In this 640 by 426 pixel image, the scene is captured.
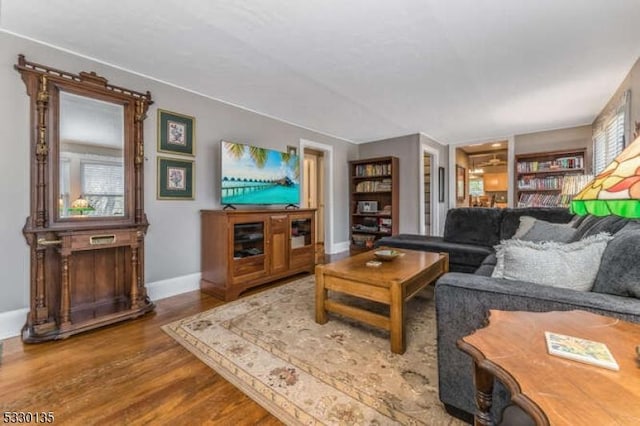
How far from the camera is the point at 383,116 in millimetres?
4188

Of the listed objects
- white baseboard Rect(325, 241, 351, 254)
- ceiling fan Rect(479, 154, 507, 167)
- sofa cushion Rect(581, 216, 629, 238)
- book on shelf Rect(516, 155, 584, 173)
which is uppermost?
ceiling fan Rect(479, 154, 507, 167)

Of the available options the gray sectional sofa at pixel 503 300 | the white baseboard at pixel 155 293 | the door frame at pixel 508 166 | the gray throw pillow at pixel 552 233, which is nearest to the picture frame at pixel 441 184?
the door frame at pixel 508 166

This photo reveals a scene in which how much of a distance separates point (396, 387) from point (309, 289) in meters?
1.73

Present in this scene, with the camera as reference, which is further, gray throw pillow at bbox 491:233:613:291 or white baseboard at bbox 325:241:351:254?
white baseboard at bbox 325:241:351:254

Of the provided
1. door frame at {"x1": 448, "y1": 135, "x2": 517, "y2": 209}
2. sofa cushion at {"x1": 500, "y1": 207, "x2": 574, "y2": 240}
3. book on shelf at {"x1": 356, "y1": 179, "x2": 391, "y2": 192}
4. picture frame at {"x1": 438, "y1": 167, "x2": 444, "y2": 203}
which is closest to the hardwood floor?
sofa cushion at {"x1": 500, "y1": 207, "x2": 574, "y2": 240}

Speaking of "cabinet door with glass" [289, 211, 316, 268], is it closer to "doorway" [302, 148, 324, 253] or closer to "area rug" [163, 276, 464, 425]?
"area rug" [163, 276, 464, 425]

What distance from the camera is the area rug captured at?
1.33 m

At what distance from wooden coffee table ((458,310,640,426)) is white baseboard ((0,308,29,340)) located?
3013mm

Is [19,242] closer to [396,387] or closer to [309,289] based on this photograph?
[309,289]

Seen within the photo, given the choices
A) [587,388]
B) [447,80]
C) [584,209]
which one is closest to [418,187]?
[447,80]

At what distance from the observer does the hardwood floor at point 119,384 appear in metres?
1.33

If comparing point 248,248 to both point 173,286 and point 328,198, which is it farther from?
point 328,198

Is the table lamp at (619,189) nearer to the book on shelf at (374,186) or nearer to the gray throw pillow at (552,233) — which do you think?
the gray throw pillow at (552,233)

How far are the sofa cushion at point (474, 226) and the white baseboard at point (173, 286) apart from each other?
312 centimetres
